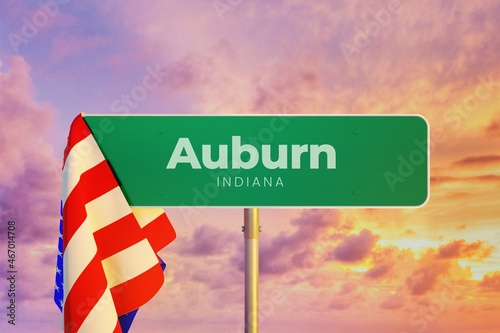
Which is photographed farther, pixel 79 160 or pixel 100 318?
pixel 79 160

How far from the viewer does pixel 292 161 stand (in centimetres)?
413

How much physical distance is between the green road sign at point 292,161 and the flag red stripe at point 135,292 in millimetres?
529

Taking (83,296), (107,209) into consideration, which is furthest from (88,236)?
(83,296)

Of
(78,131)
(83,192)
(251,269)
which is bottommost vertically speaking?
(251,269)

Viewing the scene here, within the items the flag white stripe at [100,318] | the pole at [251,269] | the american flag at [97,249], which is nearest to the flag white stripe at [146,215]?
the american flag at [97,249]

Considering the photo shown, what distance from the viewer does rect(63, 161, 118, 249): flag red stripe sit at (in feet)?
13.7

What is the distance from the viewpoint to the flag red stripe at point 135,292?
4.27m

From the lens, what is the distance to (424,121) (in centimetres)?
415

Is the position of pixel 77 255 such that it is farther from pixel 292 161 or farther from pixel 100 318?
pixel 292 161

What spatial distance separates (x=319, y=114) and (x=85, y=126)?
1.47 meters

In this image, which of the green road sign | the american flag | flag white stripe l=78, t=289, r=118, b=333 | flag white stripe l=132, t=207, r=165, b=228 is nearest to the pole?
the green road sign

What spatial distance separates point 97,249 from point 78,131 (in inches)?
29.7

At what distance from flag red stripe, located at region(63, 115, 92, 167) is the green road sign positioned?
41 cm

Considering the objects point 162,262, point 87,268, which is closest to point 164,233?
point 162,262
